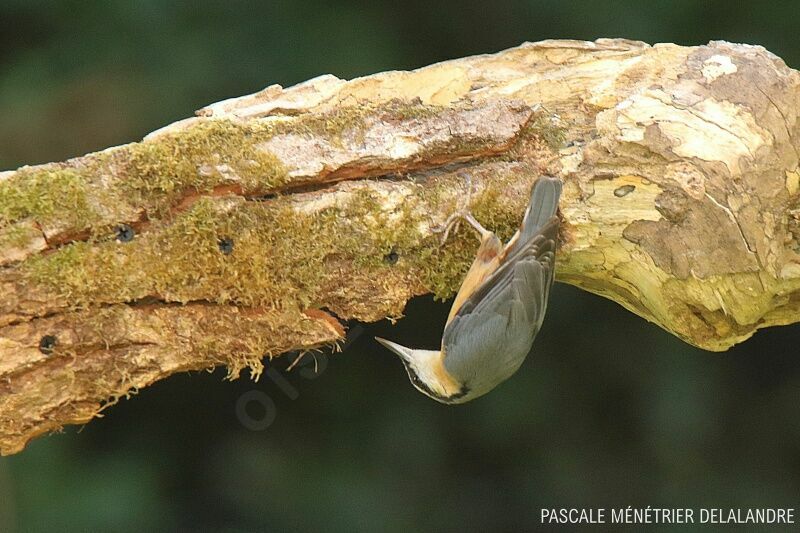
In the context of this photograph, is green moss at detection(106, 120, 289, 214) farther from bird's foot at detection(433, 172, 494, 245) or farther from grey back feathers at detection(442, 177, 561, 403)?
grey back feathers at detection(442, 177, 561, 403)

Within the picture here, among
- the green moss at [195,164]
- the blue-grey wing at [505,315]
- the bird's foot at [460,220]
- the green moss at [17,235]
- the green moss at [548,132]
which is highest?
the green moss at [195,164]

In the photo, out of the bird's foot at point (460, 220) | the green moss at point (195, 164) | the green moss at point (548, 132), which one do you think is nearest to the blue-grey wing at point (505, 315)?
the bird's foot at point (460, 220)

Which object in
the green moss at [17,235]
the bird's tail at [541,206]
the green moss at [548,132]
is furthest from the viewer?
the green moss at [548,132]

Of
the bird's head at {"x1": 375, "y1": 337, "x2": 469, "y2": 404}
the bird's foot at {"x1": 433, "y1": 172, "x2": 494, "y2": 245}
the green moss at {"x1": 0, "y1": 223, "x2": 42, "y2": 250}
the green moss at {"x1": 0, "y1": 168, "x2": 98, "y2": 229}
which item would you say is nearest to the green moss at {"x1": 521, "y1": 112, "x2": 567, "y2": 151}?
the bird's foot at {"x1": 433, "y1": 172, "x2": 494, "y2": 245}

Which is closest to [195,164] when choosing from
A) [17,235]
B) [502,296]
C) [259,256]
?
[259,256]

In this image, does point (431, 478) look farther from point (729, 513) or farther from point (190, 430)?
point (729, 513)

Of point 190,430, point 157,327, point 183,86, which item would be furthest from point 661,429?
point 183,86

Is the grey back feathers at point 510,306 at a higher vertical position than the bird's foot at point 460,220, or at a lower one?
lower

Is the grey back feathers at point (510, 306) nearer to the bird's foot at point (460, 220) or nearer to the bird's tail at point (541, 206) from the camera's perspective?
the bird's tail at point (541, 206)
